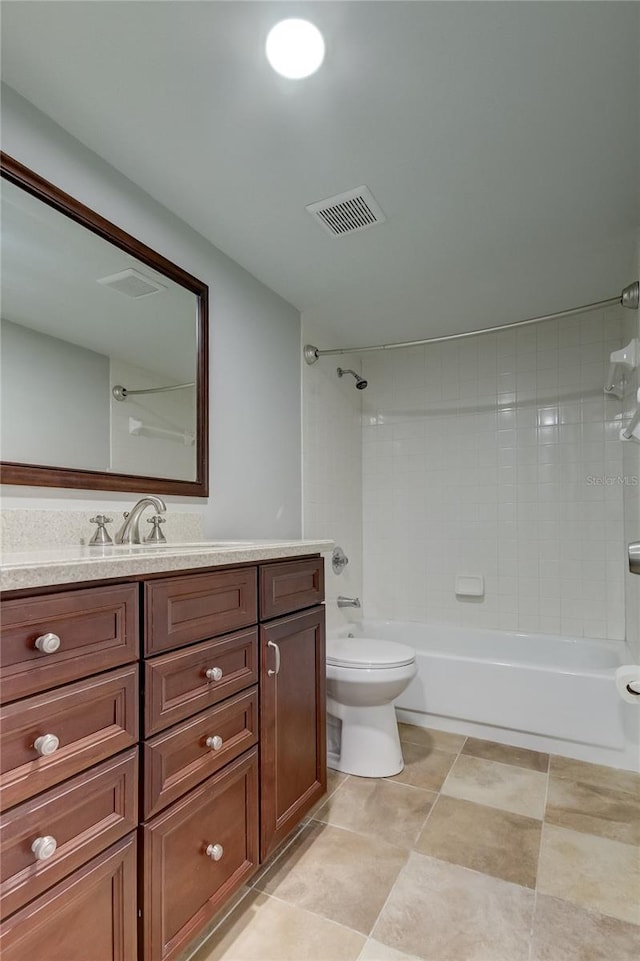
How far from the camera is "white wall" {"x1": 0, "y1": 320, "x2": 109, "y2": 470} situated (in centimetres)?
127

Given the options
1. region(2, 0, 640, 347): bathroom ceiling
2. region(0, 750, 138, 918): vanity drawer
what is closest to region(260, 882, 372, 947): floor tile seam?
region(0, 750, 138, 918): vanity drawer

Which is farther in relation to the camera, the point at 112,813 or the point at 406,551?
the point at 406,551

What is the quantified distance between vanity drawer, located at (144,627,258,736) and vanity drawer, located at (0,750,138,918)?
0.33 ft

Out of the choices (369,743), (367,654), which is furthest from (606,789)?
(367,654)

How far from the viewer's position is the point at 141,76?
124cm

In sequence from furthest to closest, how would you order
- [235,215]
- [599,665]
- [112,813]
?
[599,665] < [235,215] < [112,813]

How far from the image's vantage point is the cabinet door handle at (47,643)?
31.5 inches

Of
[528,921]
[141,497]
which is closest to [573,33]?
[141,497]

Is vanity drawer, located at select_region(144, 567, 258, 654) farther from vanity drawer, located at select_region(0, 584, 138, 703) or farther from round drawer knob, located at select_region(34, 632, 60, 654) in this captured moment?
round drawer knob, located at select_region(34, 632, 60, 654)

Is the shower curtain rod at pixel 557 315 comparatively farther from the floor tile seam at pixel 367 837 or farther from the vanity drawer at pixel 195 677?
the floor tile seam at pixel 367 837

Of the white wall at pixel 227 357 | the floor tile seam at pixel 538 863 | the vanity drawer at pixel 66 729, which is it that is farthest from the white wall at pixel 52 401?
the floor tile seam at pixel 538 863

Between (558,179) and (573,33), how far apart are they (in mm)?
524

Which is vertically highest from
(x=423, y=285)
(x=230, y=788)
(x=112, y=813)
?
(x=423, y=285)

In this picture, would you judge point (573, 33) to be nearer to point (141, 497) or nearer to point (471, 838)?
point (141, 497)
